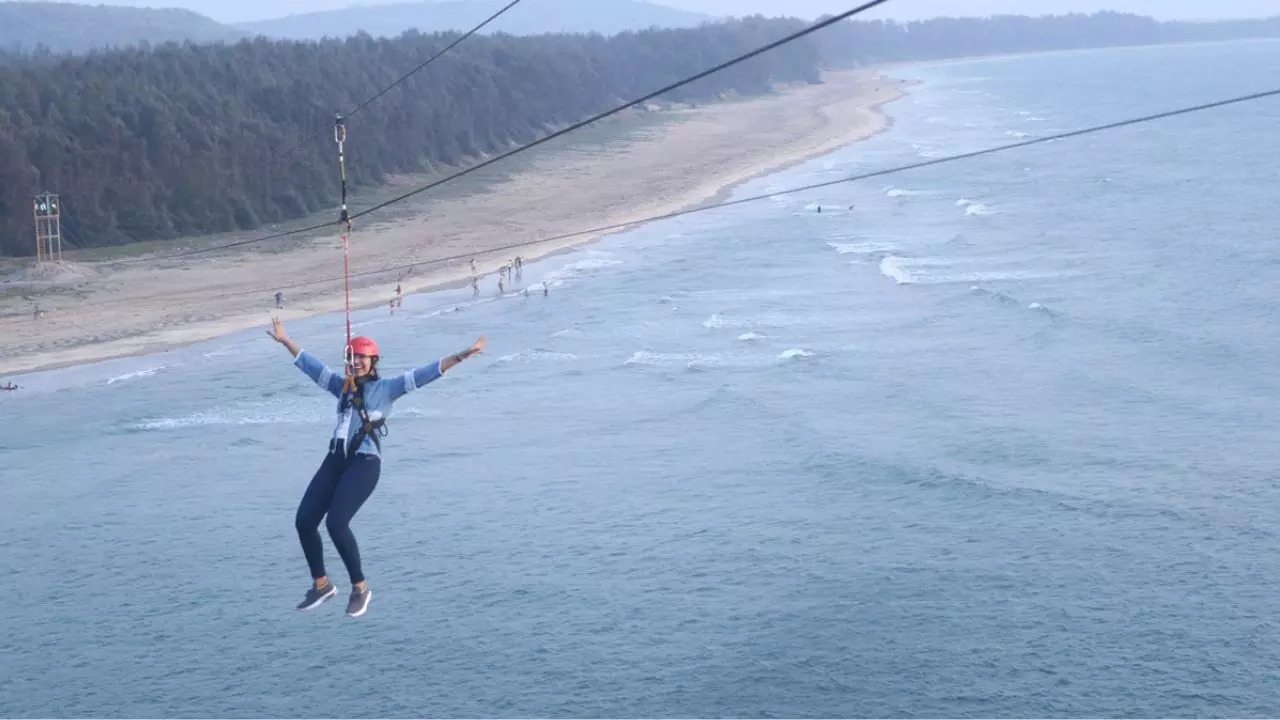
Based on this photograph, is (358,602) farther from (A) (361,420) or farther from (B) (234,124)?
(B) (234,124)

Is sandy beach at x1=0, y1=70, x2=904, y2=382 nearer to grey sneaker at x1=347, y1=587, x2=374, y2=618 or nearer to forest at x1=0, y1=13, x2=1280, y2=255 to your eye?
forest at x1=0, y1=13, x2=1280, y2=255

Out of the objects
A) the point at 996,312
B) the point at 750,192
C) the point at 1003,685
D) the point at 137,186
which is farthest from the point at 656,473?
the point at 750,192

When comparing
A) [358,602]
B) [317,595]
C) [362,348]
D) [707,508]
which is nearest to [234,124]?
[707,508]

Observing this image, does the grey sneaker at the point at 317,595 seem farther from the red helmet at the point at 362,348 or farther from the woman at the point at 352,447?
the red helmet at the point at 362,348

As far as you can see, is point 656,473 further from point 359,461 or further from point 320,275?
point 320,275

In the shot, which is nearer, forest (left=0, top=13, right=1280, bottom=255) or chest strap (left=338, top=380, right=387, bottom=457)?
chest strap (left=338, top=380, right=387, bottom=457)

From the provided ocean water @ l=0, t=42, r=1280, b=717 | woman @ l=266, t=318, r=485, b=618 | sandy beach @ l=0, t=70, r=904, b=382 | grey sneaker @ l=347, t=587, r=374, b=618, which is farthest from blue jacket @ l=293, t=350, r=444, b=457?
sandy beach @ l=0, t=70, r=904, b=382
